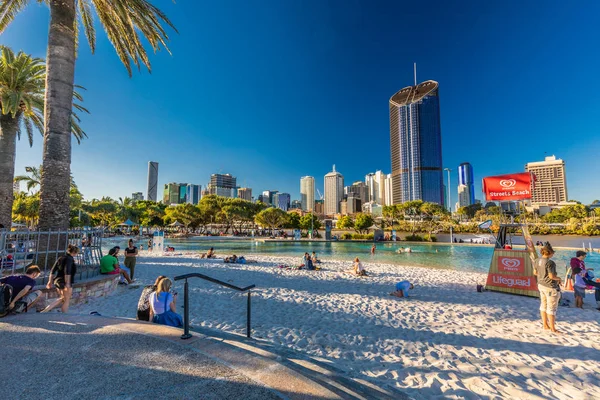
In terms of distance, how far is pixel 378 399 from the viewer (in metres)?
2.57

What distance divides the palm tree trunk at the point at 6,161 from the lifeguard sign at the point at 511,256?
20997 millimetres

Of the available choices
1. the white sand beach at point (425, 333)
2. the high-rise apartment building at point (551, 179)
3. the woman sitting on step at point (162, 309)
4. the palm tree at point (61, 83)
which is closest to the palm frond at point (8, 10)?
the palm tree at point (61, 83)

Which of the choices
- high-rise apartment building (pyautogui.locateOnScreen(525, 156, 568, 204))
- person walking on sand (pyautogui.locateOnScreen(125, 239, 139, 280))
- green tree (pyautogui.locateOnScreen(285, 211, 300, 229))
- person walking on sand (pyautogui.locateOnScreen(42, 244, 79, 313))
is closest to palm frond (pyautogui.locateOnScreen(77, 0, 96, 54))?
person walking on sand (pyautogui.locateOnScreen(125, 239, 139, 280))

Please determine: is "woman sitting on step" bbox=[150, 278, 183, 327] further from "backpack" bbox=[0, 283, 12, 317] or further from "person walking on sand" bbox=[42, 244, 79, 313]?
"person walking on sand" bbox=[42, 244, 79, 313]

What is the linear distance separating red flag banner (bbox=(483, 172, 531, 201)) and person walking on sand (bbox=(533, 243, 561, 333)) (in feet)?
15.4

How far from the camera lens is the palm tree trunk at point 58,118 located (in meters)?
7.96

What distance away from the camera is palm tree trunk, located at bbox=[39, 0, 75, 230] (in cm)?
796

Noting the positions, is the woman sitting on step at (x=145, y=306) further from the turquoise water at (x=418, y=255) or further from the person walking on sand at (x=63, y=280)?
the turquoise water at (x=418, y=255)

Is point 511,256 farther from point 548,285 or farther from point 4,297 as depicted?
point 4,297

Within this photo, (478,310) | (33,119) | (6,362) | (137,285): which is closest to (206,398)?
(6,362)

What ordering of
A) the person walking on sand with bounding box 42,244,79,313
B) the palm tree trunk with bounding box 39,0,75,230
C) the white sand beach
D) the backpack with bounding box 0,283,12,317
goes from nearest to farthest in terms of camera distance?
the white sand beach
the backpack with bounding box 0,283,12,317
the person walking on sand with bounding box 42,244,79,313
the palm tree trunk with bounding box 39,0,75,230

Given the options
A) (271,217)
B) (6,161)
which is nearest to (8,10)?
(6,161)

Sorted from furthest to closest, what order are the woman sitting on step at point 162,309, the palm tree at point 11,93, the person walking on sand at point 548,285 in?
the palm tree at point 11,93, the person walking on sand at point 548,285, the woman sitting on step at point 162,309

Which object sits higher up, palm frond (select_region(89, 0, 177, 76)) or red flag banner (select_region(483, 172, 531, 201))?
palm frond (select_region(89, 0, 177, 76))
